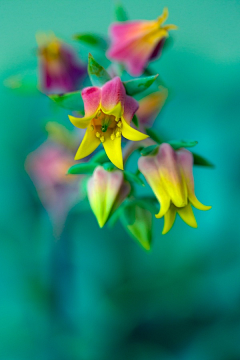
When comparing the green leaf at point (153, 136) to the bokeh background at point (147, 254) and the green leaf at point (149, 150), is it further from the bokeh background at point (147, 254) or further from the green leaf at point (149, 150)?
the bokeh background at point (147, 254)

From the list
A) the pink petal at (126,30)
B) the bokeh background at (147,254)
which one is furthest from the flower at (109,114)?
the bokeh background at (147,254)

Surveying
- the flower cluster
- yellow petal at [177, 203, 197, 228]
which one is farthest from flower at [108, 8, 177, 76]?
yellow petal at [177, 203, 197, 228]

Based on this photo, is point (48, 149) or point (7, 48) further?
point (7, 48)

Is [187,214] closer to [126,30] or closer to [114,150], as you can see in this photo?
[114,150]

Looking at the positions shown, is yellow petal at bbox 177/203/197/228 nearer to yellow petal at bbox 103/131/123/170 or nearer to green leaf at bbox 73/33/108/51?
yellow petal at bbox 103/131/123/170

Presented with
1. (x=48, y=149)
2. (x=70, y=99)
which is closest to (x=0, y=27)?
(x=48, y=149)

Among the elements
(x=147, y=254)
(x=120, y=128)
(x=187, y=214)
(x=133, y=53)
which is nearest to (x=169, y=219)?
(x=187, y=214)

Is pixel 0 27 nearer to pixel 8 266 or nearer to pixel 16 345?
pixel 8 266
